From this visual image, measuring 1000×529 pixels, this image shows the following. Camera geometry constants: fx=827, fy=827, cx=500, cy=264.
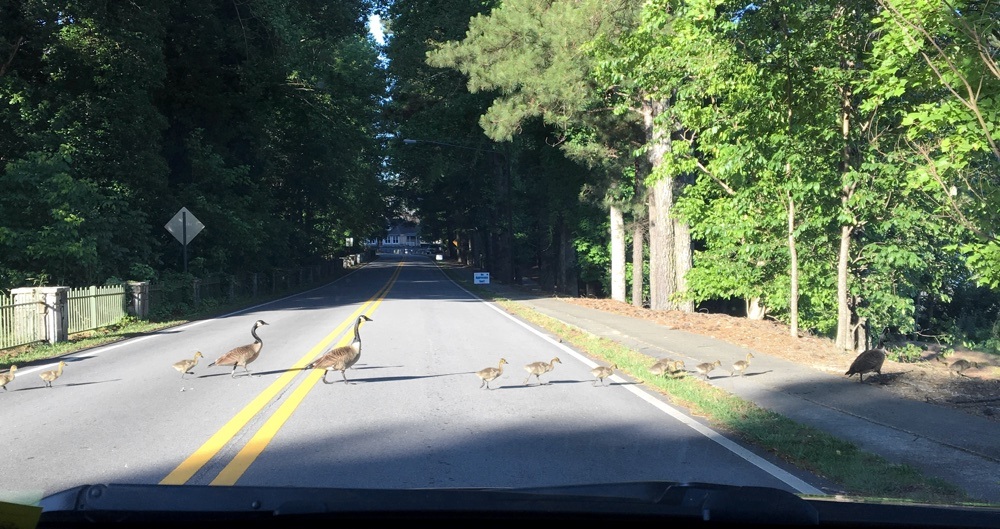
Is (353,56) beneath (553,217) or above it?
above

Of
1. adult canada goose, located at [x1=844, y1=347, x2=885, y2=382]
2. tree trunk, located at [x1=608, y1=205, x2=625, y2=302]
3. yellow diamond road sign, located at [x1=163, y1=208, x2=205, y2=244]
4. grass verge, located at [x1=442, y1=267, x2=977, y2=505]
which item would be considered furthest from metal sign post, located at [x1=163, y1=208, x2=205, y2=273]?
adult canada goose, located at [x1=844, y1=347, x2=885, y2=382]

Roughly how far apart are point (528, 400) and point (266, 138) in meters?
32.6

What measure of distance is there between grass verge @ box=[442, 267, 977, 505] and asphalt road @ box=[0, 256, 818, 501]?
306mm

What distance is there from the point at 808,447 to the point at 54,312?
51.8 ft

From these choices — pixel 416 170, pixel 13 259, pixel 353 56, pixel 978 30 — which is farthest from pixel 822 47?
pixel 416 170

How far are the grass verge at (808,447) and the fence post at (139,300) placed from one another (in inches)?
648

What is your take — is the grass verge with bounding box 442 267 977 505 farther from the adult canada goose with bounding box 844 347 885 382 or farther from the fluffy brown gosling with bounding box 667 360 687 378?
the adult canada goose with bounding box 844 347 885 382

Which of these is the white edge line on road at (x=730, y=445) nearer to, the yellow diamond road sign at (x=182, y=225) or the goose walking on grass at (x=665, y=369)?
the goose walking on grass at (x=665, y=369)

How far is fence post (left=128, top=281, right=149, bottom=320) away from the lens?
2362 cm

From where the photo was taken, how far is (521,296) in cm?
3594

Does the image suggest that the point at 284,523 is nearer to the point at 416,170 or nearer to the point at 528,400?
the point at 528,400

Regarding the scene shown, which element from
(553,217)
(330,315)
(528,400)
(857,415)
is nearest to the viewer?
(857,415)

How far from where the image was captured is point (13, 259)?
22156mm

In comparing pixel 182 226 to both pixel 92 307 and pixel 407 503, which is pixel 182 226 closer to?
pixel 92 307
